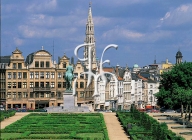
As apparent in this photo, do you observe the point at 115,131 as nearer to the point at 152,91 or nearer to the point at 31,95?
the point at 31,95

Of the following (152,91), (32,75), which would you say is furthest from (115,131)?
Result: (152,91)

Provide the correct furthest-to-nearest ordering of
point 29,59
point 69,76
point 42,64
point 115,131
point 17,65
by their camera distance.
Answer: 1. point 29,59
2. point 42,64
3. point 17,65
4. point 69,76
5. point 115,131

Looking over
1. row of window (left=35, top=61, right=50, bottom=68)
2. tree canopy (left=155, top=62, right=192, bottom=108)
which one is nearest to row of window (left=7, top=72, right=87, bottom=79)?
row of window (left=35, top=61, right=50, bottom=68)

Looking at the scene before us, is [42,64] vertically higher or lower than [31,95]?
higher

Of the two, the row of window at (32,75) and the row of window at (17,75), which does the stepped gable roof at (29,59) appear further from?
the row of window at (17,75)

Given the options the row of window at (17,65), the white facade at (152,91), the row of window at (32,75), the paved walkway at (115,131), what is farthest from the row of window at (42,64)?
the white facade at (152,91)

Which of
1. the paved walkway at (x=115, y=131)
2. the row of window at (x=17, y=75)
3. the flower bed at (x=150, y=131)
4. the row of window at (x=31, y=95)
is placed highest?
the row of window at (x=17, y=75)

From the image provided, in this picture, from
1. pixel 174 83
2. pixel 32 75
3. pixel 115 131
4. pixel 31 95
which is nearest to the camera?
pixel 115 131

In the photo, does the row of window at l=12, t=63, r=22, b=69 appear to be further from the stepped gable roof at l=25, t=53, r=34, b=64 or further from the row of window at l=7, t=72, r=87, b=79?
the stepped gable roof at l=25, t=53, r=34, b=64

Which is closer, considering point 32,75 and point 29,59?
point 32,75

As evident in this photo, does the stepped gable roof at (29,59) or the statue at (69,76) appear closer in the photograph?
the statue at (69,76)

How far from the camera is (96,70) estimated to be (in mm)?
121000

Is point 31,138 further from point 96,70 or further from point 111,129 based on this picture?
point 96,70

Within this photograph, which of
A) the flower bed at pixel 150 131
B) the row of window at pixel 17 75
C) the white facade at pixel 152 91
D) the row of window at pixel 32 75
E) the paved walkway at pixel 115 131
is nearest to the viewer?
the flower bed at pixel 150 131
